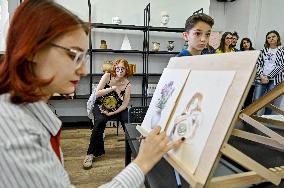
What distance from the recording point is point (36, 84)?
535 mm

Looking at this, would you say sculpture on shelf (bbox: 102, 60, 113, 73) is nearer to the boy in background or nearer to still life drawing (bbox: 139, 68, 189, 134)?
the boy in background

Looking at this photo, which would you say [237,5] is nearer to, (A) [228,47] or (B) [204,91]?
(A) [228,47]

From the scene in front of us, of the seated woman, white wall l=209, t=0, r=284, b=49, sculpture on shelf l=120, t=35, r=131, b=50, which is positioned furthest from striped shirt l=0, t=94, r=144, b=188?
white wall l=209, t=0, r=284, b=49

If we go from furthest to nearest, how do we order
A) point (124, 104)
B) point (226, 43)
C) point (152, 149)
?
point (226, 43)
point (124, 104)
point (152, 149)

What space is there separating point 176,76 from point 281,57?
9.93ft

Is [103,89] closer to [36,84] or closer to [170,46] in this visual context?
[170,46]

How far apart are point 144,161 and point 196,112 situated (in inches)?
9.0

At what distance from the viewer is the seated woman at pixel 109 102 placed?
8.22ft

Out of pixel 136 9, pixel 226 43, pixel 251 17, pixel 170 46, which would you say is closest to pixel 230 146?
pixel 226 43

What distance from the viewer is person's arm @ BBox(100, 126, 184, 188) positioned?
61 centimetres

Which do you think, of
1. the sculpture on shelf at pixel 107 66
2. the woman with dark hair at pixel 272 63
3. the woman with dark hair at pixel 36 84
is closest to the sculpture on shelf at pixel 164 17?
the sculpture on shelf at pixel 107 66

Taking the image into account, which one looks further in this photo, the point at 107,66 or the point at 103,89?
the point at 107,66

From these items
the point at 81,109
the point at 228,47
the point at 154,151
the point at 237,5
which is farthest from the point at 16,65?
the point at 237,5

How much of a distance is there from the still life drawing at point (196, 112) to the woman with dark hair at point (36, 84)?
0.19 meters
